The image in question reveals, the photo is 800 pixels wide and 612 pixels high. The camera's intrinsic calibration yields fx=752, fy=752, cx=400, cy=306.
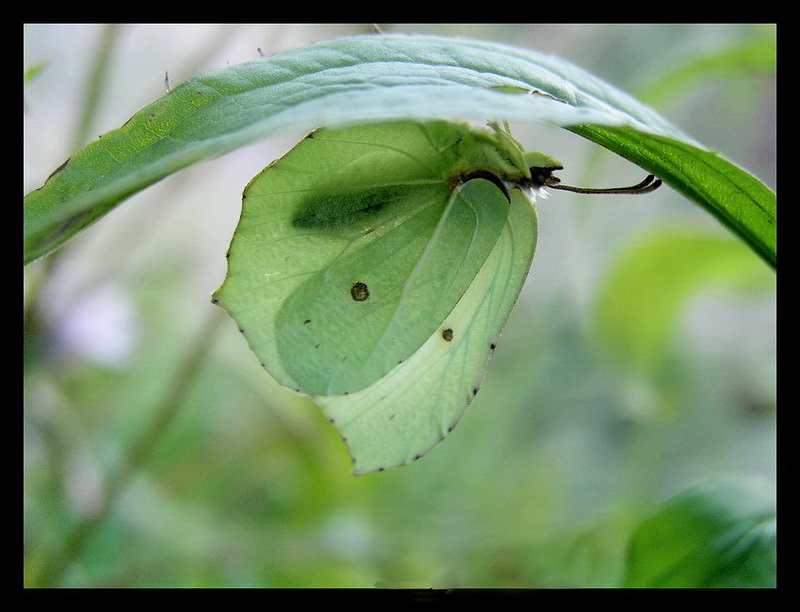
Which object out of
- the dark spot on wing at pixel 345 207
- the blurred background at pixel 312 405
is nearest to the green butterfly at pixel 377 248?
the dark spot on wing at pixel 345 207

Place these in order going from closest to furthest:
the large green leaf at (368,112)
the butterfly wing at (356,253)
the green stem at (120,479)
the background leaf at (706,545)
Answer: the large green leaf at (368,112) < the butterfly wing at (356,253) < the background leaf at (706,545) < the green stem at (120,479)

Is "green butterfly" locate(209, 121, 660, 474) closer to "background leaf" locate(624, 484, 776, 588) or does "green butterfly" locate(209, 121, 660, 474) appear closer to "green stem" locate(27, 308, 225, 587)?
"background leaf" locate(624, 484, 776, 588)

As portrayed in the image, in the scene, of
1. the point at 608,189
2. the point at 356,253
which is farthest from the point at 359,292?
the point at 608,189

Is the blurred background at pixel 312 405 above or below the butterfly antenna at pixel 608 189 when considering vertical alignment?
above

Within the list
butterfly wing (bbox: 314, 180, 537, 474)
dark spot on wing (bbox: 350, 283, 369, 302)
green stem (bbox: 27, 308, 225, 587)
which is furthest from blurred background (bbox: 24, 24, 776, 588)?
dark spot on wing (bbox: 350, 283, 369, 302)

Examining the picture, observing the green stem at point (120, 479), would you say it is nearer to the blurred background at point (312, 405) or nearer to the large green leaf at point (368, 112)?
the blurred background at point (312, 405)

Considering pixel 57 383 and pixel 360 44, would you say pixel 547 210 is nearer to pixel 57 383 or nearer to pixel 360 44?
pixel 57 383

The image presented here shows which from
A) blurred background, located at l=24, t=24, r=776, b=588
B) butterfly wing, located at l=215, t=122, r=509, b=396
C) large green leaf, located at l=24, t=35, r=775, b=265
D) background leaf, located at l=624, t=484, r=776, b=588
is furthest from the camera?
blurred background, located at l=24, t=24, r=776, b=588
